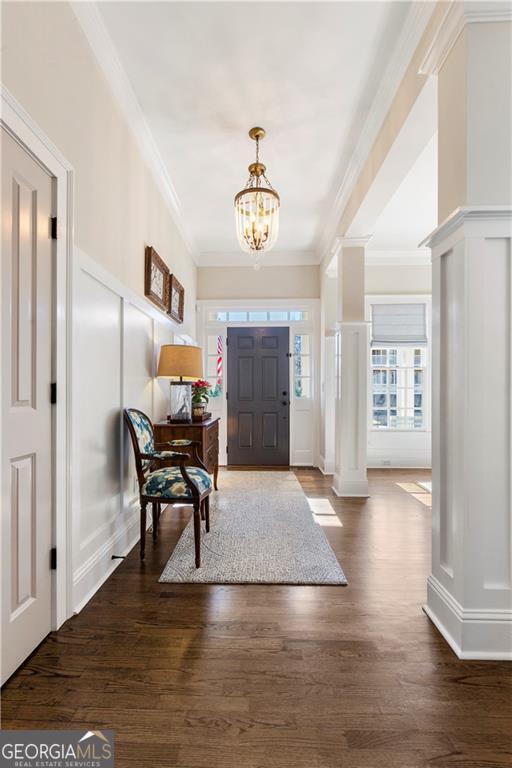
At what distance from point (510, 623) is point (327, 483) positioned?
3.26 metres

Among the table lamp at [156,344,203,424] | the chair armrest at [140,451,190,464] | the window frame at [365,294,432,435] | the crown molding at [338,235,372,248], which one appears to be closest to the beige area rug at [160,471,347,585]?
the chair armrest at [140,451,190,464]

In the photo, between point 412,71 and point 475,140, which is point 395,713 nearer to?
point 475,140

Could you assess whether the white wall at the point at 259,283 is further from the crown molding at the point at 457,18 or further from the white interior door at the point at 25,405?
the white interior door at the point at 25,405

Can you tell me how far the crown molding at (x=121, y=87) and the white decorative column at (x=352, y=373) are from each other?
195 centimetres

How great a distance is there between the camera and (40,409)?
180 cm

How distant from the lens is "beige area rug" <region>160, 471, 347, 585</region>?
2.44 meters

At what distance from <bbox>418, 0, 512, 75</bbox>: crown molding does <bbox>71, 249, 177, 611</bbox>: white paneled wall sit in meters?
1.98

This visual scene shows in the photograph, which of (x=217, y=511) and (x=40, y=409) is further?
(x=217, y=511)

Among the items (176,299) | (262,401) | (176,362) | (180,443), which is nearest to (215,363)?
(262,401)

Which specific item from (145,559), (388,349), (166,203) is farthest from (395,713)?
(388,349)

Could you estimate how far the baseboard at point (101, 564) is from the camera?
6.89 ft

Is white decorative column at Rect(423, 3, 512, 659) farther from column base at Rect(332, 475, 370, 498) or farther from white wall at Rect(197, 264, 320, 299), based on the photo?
white wall at Rect(197, 264, 320, 299)

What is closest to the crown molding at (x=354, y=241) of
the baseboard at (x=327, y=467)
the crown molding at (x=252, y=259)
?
the crown molding at (x=252, y=259)

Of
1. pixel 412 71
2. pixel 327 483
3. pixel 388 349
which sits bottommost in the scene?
pixel 327 483
